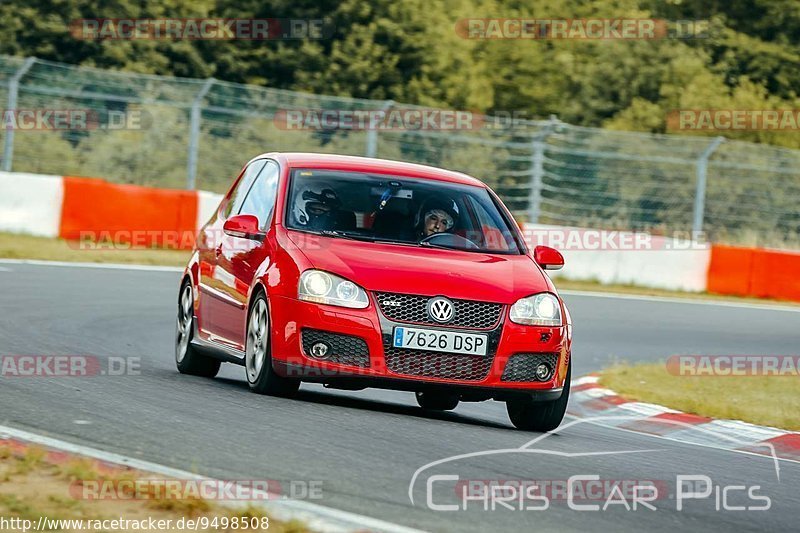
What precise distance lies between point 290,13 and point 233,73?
111 inches

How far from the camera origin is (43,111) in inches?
1027

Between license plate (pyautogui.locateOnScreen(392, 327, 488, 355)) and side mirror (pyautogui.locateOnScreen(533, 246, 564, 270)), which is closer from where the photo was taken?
license plate (pyautogui.locateOnScreen(392, 327, 488, 355))

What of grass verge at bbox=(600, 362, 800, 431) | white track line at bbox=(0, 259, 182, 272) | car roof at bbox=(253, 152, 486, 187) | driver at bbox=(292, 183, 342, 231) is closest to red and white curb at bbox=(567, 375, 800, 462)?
grass verge at bbox=(600, 362, 800, 431)

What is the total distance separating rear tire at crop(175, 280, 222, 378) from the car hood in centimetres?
173

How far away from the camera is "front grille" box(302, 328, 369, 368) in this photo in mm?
8742

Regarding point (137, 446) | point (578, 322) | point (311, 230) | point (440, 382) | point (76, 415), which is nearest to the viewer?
point (137, 446)

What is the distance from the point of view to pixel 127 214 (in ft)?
75.9

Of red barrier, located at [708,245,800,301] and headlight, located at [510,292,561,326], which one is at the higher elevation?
headlight, located at [510,292,561,326]

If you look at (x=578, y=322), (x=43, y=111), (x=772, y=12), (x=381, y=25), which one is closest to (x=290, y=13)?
(x=381, y=25)

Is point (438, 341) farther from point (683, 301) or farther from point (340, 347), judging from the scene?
point (683, 301)

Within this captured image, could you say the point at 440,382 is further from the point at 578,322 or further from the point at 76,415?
the point at 578,322

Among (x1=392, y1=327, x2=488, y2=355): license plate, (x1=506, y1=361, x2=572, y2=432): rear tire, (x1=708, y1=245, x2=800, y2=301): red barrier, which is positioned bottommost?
(x1=708, y1=245, x2=800, y2=301): red barrier

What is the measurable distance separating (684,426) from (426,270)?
2796 millimetres

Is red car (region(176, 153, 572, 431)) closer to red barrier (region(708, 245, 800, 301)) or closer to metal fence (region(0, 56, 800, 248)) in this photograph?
red barrier (region(708, 245, 800, 301))
